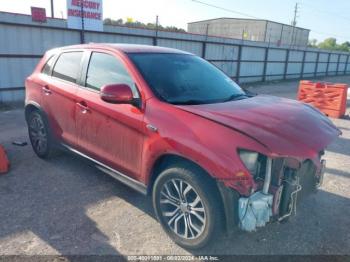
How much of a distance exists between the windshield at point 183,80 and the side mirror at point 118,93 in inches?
10.8

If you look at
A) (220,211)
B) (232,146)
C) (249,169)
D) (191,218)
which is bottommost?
(191,218)

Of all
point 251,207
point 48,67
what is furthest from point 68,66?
point 251,207

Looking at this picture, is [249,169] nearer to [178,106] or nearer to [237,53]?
[178,106]

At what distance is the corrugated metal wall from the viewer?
9.97 m

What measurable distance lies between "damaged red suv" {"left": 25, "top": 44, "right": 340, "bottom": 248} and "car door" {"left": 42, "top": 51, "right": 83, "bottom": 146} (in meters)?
0.02

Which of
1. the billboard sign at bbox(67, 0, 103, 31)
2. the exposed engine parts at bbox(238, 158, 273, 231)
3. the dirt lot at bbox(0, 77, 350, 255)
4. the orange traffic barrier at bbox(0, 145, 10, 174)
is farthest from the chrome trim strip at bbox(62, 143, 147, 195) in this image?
the billboard sign at bbox(67, 0, 103, 31)

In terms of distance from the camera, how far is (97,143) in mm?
3748

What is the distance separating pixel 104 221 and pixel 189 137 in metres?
1.43

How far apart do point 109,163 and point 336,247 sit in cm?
254

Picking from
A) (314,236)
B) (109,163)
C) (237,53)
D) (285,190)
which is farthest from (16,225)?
(237,53)

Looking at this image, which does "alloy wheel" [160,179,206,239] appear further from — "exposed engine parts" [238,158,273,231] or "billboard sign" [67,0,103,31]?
"billboard sign" [67,0,103,31]

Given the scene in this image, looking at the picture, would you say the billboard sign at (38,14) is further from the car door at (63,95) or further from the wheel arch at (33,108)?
the car door at (63,95)

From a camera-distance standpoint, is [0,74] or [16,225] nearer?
[16,225]

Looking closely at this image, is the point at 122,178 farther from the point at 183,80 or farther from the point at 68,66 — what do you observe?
the point at 68,66
